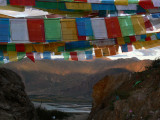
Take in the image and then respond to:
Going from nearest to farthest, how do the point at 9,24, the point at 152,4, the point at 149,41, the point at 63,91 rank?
the point at 9,24, the point at 152,4, the point at 149,41, the point at 63,91

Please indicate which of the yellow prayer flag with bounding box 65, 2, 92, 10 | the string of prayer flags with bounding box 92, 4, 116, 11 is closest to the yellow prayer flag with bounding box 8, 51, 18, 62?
the yellow prayer flag with bounding box 65, 2, 92, 10

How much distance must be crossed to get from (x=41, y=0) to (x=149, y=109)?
4027 mm

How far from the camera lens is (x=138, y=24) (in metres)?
7.28

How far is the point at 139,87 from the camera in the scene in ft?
21.9

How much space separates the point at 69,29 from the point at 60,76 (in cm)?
5704

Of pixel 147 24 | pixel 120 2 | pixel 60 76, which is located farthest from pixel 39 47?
pixel 60 76

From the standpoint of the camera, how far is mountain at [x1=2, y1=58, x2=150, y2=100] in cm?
5338

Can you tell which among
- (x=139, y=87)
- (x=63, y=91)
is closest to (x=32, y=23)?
→ (x=139, y=87)

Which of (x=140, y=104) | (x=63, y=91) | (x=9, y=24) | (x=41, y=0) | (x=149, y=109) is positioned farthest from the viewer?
(x=63, y=91)

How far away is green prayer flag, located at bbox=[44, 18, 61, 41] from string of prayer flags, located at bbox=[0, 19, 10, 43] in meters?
0.99

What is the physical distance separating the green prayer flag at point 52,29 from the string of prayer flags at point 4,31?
3.24ft

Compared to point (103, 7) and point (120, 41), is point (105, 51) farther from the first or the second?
point (103, 7)

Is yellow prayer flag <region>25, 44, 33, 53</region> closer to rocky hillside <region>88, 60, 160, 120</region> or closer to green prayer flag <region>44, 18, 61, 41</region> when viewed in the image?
green prayer flag <region>44, 18, 61, 41</region>

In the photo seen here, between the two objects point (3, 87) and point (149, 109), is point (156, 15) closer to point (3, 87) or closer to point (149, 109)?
point (149, 109)
